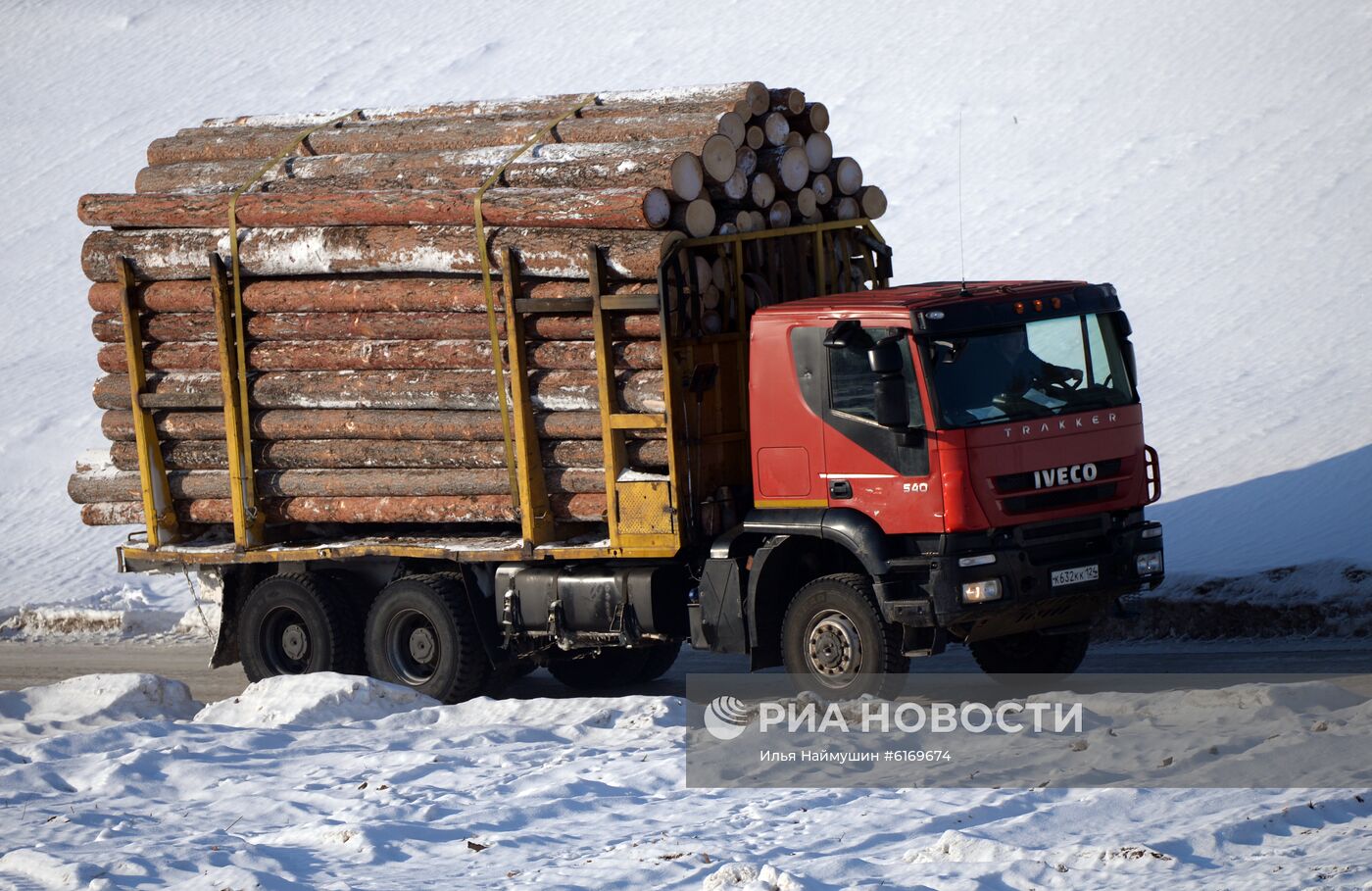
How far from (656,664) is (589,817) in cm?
541

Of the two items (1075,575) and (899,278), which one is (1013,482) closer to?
(1075,575)

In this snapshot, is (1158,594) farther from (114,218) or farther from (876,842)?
(114,218)

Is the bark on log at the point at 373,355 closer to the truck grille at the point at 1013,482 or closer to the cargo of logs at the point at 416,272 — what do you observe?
the cargo of logs at the point at 416,272

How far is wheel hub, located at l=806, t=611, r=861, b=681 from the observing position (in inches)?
460

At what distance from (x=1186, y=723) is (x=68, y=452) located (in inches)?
946

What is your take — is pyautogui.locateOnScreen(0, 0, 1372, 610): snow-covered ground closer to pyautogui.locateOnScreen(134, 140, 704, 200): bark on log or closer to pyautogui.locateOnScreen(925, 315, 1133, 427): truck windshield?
pyautogui.locateOnScreen(925, 315, 1133, 427): truck windshield

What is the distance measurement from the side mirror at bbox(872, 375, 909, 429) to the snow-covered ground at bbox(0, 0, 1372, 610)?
24.4 feet

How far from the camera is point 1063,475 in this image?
37.9 feet

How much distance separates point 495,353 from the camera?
13.1 meters

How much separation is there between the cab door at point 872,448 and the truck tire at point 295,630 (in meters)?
4.67

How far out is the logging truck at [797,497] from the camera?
11328 mm

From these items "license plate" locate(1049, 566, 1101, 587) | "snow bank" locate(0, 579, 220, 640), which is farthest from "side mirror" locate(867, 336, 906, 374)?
"snow bank" locate(0, 579, 220, 640)

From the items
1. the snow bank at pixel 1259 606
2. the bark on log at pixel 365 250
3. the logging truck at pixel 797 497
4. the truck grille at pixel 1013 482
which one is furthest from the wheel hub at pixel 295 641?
the snow bank at pixel 1259 606

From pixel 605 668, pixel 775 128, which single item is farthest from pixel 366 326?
pixel 775 128
